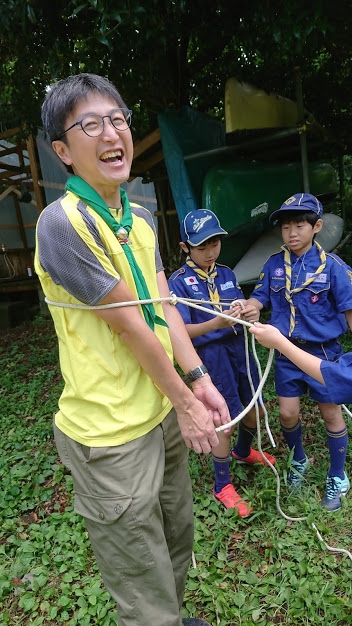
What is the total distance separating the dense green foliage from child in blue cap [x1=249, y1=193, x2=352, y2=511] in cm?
150

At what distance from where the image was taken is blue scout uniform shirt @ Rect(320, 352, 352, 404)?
147 cm

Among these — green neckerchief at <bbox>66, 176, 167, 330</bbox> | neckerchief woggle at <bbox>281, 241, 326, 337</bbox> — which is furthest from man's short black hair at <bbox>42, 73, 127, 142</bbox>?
neckerchief woggle at <bbox>281, 241, 326, 337</bbox>

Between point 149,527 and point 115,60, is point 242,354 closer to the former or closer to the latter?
point 149,527

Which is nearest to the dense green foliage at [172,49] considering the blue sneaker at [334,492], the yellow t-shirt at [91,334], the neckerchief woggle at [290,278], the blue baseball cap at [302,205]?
the blue baseball cap at [302,205]

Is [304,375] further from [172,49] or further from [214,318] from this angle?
[172,49]

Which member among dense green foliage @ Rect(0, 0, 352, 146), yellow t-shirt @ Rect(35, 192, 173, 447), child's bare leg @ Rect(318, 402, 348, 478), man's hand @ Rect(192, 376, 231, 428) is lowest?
child's bare leg @ Rect(318, 402, 348, 478)

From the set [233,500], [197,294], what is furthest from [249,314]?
[233,500]

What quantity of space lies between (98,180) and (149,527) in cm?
97

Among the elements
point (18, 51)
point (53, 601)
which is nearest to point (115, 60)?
point (18, 51)

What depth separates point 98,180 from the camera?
120 centimetres

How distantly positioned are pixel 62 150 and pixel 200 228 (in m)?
1.23

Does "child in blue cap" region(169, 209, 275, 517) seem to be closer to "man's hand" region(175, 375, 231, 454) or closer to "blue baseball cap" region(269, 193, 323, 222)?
"blue baseball cap" region(269, 193, 323, 222)

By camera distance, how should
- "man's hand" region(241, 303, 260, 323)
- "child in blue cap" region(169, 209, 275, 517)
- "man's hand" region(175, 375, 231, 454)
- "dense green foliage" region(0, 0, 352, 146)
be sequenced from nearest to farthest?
1. "man's hand" region(175, 375, 231, 454)
2. "man's hand" region(241, 303, 260, 323)
3. "child in blue cap" region(169, 209, 275, 517)
4. "dense green foliage" region(0, 0, 352, 146)

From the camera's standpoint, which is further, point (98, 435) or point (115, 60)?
point (115, 60)
